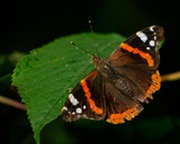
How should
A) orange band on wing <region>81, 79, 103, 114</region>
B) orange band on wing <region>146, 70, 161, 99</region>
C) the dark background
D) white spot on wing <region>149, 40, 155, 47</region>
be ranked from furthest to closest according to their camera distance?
1. the dark background
2. white spot on wing <region>149, 40, 155, 47</region>
3. orange band on wing <region>146, 70, 161, 99</region>
4. orange band on wing <region>81, 79, 103, 114</region>

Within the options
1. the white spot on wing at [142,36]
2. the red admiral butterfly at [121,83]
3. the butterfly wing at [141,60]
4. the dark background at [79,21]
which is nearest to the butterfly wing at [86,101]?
the red admiral butterfly at [121,83]

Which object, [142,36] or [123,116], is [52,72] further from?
[142,36]

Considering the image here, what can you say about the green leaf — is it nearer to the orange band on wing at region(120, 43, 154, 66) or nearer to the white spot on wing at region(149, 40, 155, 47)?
the orange band on wing at region(120, 43, 154, 66)

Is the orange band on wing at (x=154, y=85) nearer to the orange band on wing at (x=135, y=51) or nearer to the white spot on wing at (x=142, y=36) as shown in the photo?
the orange band on wing at (x=135, y=51)

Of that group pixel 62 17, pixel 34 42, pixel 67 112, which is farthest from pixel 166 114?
pixel 62 17

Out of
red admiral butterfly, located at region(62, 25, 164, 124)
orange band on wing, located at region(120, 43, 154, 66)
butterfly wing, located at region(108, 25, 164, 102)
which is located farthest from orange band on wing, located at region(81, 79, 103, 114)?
orange band on wing, located at region(120, 43, 154, 66)

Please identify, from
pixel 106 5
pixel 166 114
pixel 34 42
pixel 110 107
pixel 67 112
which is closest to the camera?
pixel 67 112

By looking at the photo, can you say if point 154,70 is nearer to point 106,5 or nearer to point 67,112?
point 67,112
